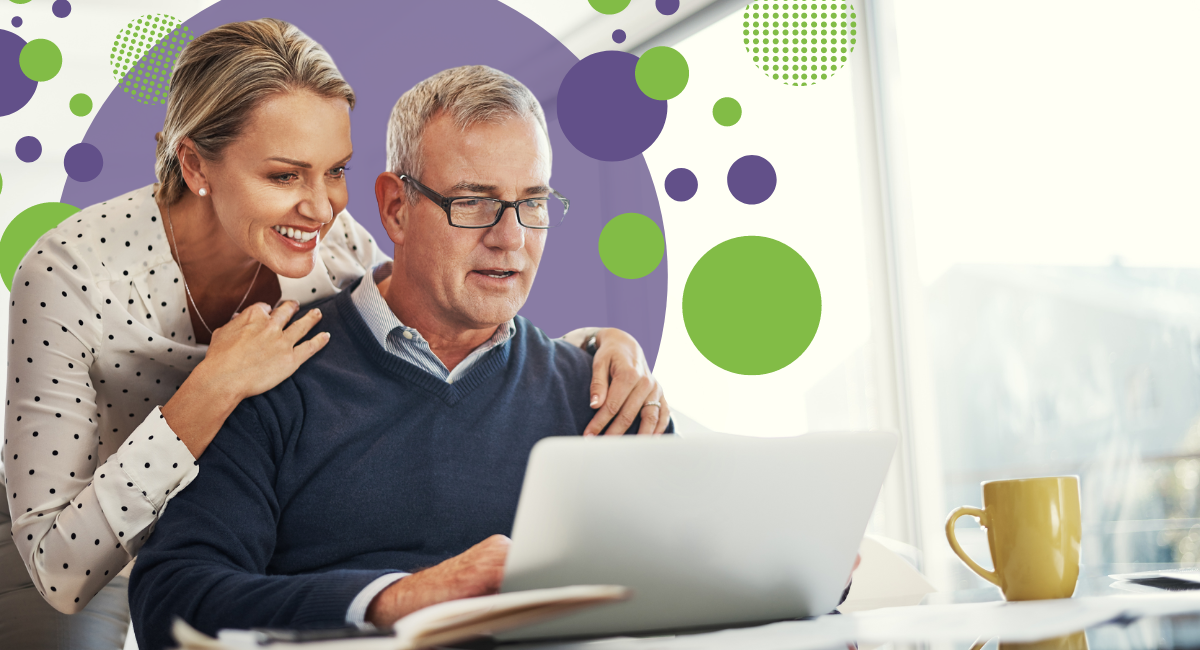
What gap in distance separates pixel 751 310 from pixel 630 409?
1.17m

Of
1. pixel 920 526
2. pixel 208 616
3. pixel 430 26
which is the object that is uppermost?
pixel 430 26

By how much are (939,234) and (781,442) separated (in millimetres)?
2403

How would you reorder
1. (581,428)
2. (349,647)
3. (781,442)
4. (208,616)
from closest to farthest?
1. (349,647)
2. (781,442)
3. (208,616)
4. (581,428)

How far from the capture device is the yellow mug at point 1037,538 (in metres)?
0.86

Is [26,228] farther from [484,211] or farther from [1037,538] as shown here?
[1037,538]

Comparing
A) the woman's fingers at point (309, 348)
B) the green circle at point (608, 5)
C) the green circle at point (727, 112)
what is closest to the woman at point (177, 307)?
the woman's fingers at point (309, 348)

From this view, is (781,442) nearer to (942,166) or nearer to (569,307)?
(569,307)

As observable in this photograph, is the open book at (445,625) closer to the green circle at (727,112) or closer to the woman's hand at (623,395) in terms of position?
the woman's hand at (623,395)

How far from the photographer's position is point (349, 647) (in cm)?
52

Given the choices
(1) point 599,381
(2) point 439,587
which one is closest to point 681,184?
(1) point 599,381

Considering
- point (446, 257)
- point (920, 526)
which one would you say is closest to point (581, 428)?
point (446, 257)

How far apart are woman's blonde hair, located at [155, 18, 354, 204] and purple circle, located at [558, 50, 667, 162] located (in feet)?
2.89

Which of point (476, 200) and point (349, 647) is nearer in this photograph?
point (349, 647)

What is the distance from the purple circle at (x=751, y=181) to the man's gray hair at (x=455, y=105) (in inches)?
59.5
